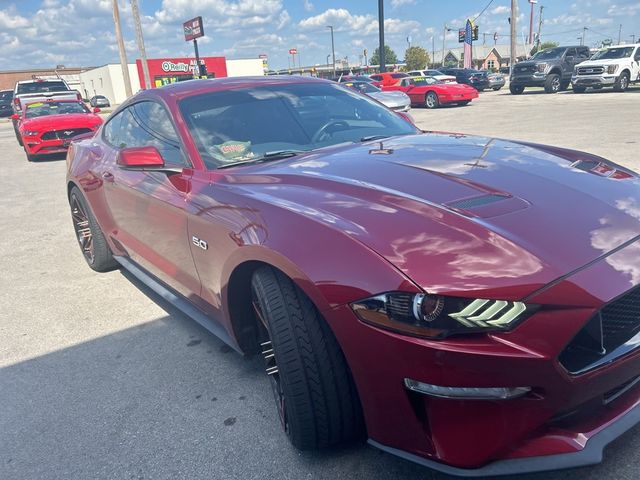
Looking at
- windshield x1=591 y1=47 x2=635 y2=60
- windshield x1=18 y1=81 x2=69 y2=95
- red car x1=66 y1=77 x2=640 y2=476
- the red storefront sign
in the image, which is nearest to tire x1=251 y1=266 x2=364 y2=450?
red car x1=66 y1=77 x2=640 y2=476

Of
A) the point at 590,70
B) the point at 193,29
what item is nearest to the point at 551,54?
the point at 590,70

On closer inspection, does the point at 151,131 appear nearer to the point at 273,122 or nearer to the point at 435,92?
the point at 273,122

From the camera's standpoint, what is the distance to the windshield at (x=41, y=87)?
19.7 metres

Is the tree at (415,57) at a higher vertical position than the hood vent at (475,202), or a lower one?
lower

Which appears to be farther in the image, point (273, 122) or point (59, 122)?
point (59, 122)

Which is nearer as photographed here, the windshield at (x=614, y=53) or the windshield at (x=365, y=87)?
the windshield at (x=365, y=87)

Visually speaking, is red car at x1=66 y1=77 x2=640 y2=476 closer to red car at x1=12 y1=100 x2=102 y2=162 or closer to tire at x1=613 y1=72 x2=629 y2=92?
red car at x1=12 y1=100 x2=102 y2=162

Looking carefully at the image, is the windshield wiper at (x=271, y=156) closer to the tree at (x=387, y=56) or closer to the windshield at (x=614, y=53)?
the windshield at (x=614, y=53)

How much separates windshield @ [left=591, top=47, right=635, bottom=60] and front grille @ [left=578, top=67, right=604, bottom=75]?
1.40 meters

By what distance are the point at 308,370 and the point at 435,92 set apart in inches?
833

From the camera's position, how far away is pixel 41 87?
19.9m

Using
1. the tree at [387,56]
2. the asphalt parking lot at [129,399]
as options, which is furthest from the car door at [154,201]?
the tree at [387,56]

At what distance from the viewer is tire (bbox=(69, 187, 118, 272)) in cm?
444

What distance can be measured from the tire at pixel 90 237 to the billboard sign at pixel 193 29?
102 ft
